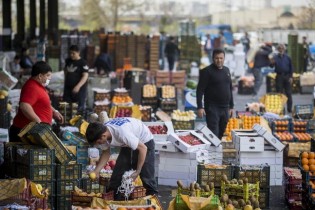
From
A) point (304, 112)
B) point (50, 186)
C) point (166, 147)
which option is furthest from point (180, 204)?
point (304, 112)

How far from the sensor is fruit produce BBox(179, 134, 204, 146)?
12825 mm

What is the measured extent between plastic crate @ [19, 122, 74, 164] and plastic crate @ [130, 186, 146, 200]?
3.17 ft

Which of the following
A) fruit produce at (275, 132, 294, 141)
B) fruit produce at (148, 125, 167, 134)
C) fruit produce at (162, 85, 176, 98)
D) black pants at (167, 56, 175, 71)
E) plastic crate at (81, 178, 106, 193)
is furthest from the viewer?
black pants at (167, 56, 175, 71)

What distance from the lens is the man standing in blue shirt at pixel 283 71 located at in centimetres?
2205

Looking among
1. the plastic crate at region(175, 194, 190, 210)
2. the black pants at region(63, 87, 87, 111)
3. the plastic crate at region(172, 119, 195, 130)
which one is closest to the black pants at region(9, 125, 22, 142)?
the plastic crate at region(175, 194, 190, 210)

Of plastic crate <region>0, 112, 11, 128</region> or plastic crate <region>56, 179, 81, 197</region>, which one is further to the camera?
plastic crate <region>0, 112, 11, 128</region>

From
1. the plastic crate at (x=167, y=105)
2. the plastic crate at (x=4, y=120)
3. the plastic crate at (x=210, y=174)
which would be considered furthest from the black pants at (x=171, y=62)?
the plastic crate at (x=210, y=174)

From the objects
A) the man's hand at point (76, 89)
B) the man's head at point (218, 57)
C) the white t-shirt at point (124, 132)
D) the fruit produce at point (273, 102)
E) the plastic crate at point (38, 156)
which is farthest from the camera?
the fruit produce at point (273, 102)

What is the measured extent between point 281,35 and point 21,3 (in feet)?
47.7

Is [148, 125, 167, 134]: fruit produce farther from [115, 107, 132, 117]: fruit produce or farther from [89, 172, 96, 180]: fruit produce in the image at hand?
[89, 172, 96, 180]: fruit produce

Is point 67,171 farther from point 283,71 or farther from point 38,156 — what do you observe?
point 283,71

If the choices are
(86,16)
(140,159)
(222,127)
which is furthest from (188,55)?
(86,16)

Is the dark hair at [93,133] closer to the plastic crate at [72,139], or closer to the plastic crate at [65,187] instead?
the plastic crate at [65,187]

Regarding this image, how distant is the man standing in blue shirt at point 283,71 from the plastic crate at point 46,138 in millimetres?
12363
